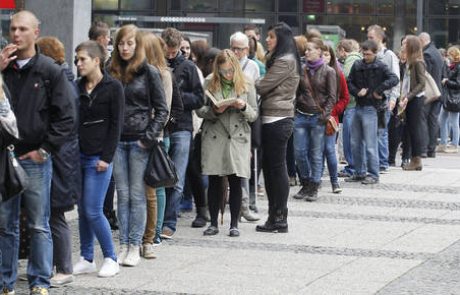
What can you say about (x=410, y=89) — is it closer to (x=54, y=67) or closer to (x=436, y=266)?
(x=436, y=266)

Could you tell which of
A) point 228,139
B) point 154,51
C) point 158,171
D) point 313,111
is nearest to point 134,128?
point 158,171

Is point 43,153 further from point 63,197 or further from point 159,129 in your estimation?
point 159,129

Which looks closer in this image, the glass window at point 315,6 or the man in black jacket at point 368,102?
the man in black jacket at point 368,102

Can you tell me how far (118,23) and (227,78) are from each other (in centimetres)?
1692

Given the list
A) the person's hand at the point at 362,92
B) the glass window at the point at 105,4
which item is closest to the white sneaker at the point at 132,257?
the person's hand at the point at 362,92

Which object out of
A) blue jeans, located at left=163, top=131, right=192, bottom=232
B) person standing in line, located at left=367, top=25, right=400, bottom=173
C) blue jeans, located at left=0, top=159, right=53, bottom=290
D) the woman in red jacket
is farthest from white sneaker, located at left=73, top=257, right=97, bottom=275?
person standing in line, located at left=367, top=25, right=400, bottom=173

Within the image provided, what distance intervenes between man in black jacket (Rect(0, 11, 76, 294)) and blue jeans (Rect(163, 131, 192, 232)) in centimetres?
321

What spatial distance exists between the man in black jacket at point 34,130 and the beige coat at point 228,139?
3.12 m

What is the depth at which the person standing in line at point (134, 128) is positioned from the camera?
10273mm

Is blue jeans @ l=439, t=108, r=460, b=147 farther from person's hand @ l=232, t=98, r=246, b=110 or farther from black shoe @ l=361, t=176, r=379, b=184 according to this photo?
person's hand @ l=232, t=98, r=246, b=110

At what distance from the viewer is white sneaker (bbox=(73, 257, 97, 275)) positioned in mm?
9925

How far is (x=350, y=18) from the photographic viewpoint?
43406 mm

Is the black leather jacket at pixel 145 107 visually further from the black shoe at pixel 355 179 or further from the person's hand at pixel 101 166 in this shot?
the black shoe at pixel 355 179

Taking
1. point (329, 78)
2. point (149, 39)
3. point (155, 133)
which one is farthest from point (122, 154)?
point (329, 78)
